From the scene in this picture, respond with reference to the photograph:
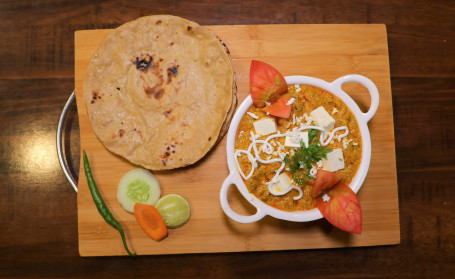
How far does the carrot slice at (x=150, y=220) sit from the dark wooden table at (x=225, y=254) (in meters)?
0.32

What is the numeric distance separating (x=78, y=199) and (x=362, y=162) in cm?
199

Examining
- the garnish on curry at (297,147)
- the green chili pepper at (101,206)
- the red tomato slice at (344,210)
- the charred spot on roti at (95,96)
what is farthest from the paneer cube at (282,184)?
the charred spot on roti at (95,96)

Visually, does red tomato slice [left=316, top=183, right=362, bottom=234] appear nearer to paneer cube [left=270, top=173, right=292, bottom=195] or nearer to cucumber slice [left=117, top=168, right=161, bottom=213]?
paneer cube [left=270, top=173, right=292, bottom=195]

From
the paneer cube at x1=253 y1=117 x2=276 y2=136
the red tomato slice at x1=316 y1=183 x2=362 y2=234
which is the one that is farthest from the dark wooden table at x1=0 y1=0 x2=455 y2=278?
the paneer cube at x1=253 y1=117 x2=276 y2=136

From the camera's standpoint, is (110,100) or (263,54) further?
(263,54)

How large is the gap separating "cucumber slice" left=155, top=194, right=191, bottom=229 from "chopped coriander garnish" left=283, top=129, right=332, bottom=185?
0.81 meters

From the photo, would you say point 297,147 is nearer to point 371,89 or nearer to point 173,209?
point 371,89

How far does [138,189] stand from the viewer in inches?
97.8

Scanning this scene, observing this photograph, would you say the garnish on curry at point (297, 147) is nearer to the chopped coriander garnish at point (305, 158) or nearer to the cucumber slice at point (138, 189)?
the chopped coriander garnish at point (305, 158)

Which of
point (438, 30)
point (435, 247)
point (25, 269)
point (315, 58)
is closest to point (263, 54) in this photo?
point (315, 58)

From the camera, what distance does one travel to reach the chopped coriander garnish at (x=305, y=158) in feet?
7.00

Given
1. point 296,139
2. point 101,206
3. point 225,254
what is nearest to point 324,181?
point 296,139

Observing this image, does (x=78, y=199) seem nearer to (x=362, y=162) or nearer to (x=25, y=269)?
(x=25, y=269)

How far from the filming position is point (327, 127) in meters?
2.18
